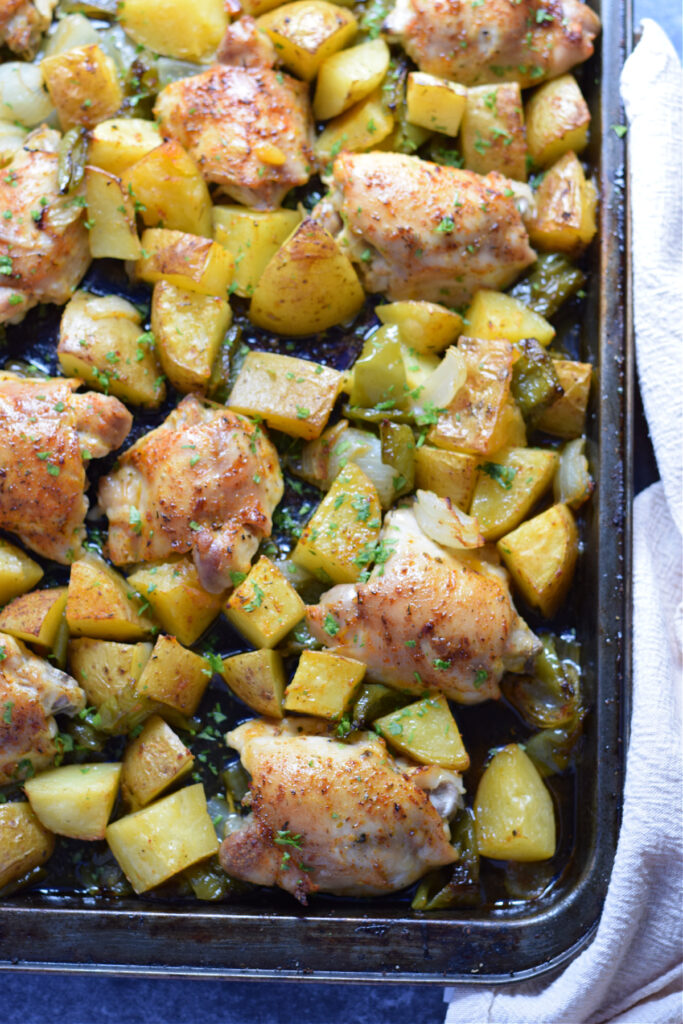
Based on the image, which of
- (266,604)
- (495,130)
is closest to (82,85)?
(495,130)

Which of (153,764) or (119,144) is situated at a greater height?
(119,144)

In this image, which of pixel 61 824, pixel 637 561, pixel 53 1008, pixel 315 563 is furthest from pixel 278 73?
pixel 53 1008

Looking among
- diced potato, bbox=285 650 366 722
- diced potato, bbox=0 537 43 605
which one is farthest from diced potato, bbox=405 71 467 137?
diced potato, bbox=0 537 43 605

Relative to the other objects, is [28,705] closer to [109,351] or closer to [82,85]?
[109,351]

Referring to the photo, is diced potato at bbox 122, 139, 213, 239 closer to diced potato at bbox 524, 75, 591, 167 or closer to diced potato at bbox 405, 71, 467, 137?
diced potato at bbox 405, 71, 467, 137

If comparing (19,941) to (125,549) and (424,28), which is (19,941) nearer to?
(125,549)

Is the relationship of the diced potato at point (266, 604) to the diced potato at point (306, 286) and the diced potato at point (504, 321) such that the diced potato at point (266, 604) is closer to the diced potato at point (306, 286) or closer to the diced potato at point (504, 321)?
the diced potato at point (306, 286)

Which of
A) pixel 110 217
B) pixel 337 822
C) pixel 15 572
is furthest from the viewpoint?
pixel 110 217

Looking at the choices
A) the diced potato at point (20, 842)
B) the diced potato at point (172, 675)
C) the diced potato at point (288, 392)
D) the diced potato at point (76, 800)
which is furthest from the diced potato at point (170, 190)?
the diced potato at point (20, 842)
